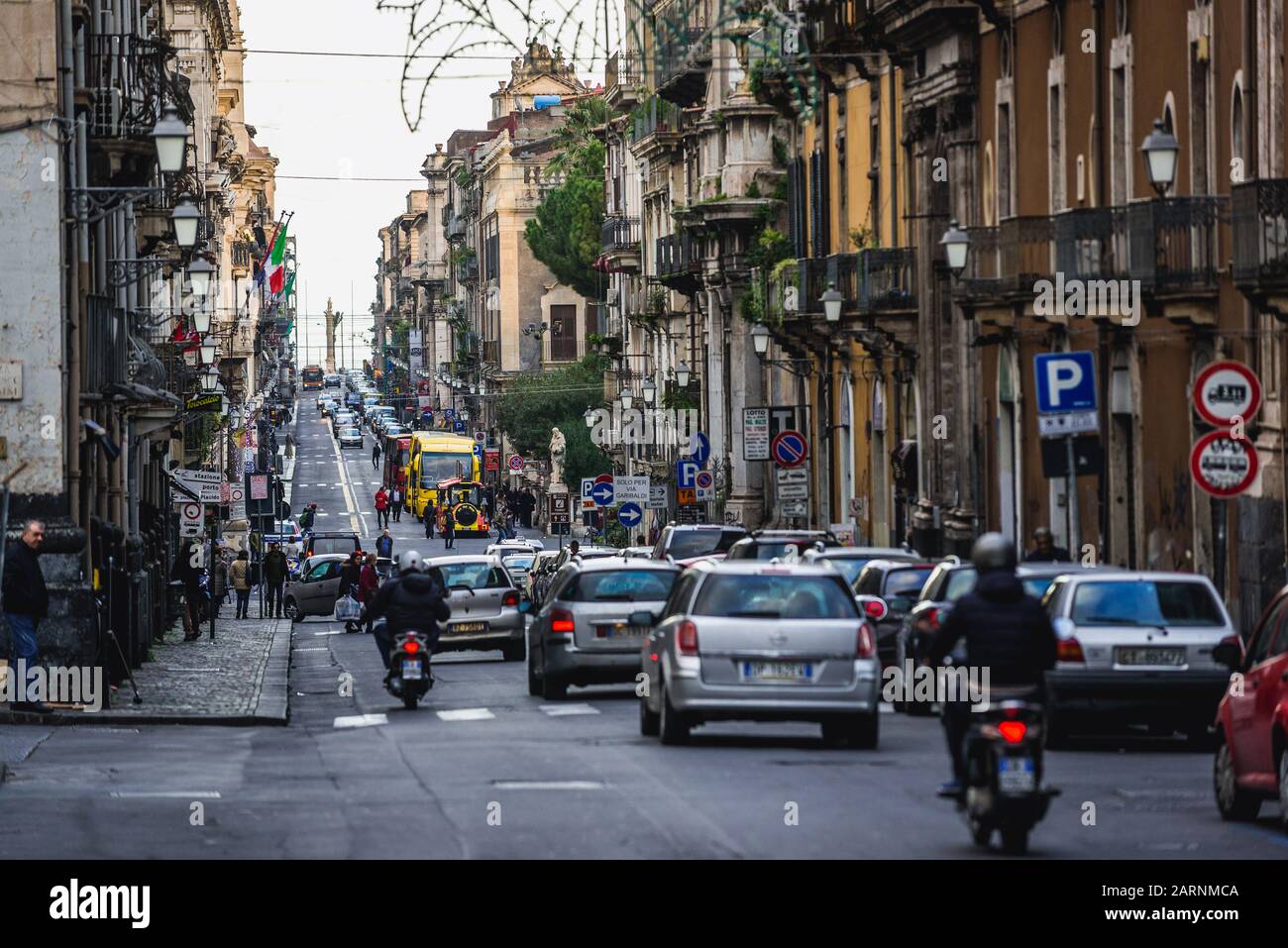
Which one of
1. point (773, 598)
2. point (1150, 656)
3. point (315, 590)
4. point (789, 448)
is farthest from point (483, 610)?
point (315, 590)

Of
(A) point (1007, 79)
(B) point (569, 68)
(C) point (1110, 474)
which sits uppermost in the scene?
(A) point (1007, 79)

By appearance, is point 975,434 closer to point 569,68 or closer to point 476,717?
point 476,717

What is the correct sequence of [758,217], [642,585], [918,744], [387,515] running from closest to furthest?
[918,744]
[642,585]
[758,217]
[387,515]

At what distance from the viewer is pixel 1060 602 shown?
22.0 metres

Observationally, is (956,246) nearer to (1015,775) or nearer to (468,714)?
(468,714)

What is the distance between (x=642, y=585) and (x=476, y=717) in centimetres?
325

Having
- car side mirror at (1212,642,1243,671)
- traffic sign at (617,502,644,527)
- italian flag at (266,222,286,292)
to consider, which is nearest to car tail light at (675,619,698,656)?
car side mirror at (1212,642,1243,671)

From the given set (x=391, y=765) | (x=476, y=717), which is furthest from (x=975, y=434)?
(x=391, y=765)

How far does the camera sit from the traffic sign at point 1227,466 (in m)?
23.0

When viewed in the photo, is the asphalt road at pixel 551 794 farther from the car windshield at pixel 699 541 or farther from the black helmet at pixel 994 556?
the car windshield at pixel 699 541

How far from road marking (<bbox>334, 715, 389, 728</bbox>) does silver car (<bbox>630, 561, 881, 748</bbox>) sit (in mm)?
5462

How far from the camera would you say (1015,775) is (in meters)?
13.8

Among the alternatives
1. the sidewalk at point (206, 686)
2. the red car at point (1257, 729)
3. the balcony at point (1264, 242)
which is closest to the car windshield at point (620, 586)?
the sidewalk at point (206, 686)

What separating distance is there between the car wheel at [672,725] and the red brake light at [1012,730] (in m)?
7.52
